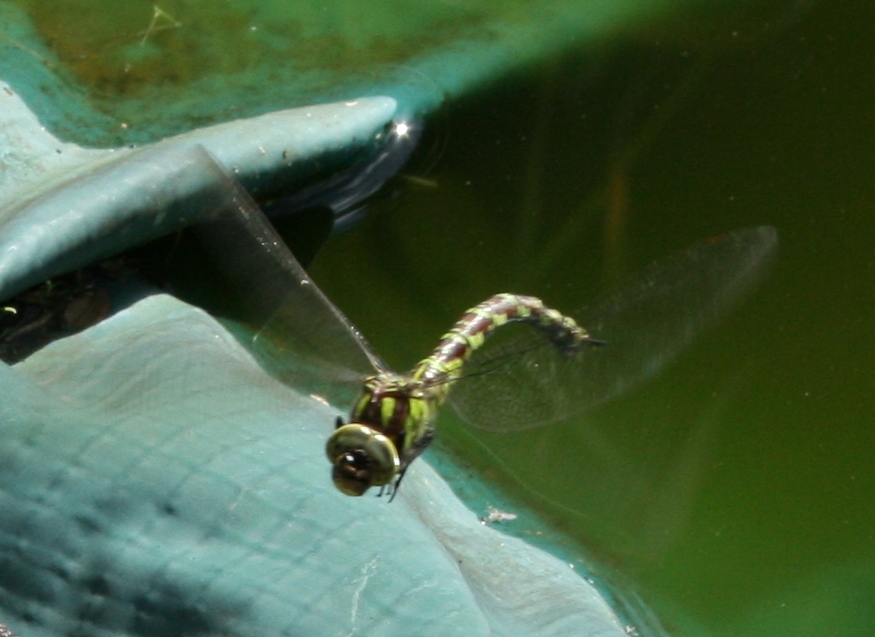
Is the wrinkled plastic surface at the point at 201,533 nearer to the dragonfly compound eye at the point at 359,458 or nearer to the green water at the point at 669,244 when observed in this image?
the dragonfly compound eye at the point at 359,458

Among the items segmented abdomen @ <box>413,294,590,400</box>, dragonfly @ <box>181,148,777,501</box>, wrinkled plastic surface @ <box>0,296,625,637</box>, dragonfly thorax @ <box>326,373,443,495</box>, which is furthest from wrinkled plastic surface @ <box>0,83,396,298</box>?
dragonfly thorax @ <box>326,373,443,495</box>

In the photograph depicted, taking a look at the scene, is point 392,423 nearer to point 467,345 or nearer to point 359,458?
point 359,458

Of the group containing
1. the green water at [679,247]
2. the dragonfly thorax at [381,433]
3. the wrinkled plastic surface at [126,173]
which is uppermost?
the wrinkled plastic surface at [126,173]

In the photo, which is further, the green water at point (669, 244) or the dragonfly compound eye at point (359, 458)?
the green water at point (669, 244)

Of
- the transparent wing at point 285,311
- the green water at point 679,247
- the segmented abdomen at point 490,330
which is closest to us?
the transparent wing at point 285,311

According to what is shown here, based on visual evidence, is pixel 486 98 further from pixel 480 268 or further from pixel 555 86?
pixel 480 268

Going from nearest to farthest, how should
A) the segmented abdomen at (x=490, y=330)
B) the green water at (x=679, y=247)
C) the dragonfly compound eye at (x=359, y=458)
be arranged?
the dragonfly compound eye at (x=359, y=458)
the segmented abdomen at (x=490, y=330)
the green water at (x=679, y=247)

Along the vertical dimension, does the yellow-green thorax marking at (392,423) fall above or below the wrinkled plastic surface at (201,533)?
above

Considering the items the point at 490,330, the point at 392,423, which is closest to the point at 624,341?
the point at 490,330

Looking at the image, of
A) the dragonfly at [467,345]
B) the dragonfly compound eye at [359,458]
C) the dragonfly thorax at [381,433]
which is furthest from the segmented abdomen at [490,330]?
the dragonfly compound eye at [359,458]
